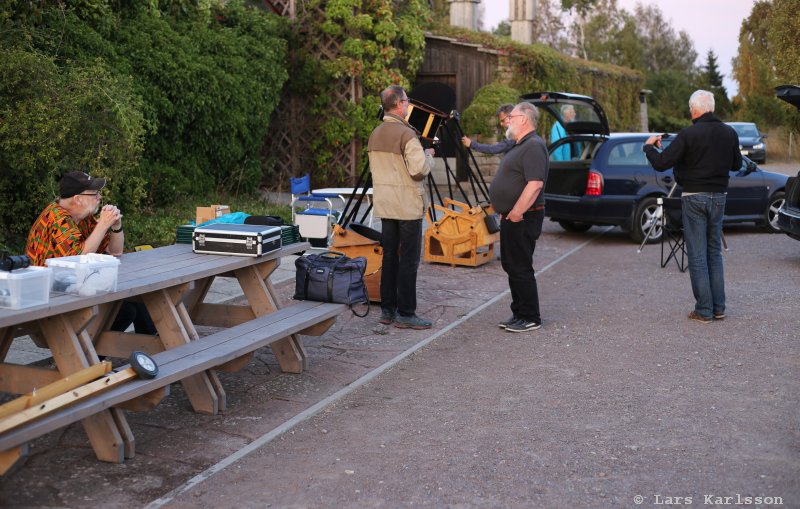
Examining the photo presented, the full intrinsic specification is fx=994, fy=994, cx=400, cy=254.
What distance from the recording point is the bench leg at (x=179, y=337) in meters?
5.95

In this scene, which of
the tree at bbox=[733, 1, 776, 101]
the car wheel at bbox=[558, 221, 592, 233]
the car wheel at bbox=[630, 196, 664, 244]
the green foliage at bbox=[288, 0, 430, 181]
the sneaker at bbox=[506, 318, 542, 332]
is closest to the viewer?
the sneaker at bbox=[506, 318, 542, 332]

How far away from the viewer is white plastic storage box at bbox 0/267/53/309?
468cm

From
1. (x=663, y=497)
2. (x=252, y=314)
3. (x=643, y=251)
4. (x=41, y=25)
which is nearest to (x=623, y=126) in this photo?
(x=643, y=251)

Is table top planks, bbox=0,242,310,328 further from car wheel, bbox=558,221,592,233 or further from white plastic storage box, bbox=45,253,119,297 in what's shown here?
car wheel, bbox=558,221,592,233

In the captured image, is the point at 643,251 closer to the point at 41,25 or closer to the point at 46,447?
the point at 41,25

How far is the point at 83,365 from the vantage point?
511 centimetres

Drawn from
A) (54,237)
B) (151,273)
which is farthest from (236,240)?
(54,237)

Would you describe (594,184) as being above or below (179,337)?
above

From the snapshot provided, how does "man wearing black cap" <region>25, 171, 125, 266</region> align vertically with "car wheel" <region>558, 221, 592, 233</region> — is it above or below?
above

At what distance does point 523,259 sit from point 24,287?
4.65 meters

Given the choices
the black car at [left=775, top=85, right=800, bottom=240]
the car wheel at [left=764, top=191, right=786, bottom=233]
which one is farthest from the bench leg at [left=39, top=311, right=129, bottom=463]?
the car wheel at [left=764, top=191, right=786, bottom=233]

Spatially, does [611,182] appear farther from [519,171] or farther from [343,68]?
[343,68]

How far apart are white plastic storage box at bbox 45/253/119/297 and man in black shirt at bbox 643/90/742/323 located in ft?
17.0

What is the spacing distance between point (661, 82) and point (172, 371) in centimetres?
5576
